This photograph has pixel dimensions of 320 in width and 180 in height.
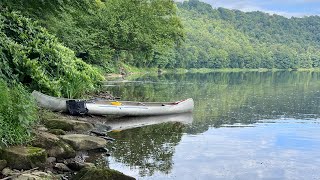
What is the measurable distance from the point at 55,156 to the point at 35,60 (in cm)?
882

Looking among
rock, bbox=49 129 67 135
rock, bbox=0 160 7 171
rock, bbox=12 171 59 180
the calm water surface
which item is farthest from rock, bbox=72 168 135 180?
rock, bbox=49 129 67 135

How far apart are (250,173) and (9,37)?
42.2ft

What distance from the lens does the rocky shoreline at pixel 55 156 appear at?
9969 millimetres

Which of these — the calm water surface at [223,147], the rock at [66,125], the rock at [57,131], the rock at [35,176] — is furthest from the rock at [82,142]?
the rock at [35,176]

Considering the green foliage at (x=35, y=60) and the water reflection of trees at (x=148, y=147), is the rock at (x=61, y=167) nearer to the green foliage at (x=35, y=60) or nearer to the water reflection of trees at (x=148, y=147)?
the water reflection of trees at (x=148, y=147)

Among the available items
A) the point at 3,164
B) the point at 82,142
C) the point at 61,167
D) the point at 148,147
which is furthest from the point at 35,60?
the point at 3,164

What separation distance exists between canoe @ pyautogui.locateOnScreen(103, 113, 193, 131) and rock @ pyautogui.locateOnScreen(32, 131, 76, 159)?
634 centimetres

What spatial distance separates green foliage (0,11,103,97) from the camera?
1870 cm

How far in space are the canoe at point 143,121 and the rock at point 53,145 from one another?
6343 millimetres

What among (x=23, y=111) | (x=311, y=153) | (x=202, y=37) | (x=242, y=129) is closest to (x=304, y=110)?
(x=242, y=129)

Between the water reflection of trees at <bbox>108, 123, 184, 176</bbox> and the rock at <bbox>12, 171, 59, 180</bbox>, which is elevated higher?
the rock at <bbox>12, 171, 59, 180</bbox>

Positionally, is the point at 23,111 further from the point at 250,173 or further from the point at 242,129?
the point at 242,129

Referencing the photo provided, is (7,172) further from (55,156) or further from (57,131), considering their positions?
(57,131)

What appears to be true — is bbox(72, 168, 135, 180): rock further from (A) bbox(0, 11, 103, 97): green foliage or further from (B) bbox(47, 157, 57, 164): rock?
(A) bbox(0, 11, 103, 97): green foliage
